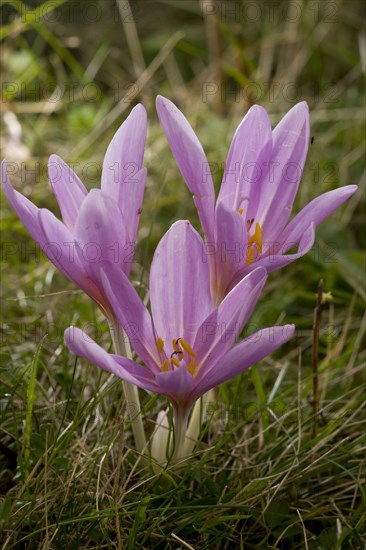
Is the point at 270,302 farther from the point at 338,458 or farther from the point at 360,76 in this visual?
the point at 360,76

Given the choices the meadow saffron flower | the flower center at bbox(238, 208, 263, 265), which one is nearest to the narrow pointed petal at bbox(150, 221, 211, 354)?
the meadow saffron flower

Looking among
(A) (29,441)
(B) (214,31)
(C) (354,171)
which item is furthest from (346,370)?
(B) (214,31)

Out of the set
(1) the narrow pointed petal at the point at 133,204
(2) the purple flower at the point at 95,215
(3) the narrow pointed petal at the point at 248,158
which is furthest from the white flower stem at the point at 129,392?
(3) the narrow pointed petal at the point at 248,158

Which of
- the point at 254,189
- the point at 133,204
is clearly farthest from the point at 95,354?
the point at 254,189

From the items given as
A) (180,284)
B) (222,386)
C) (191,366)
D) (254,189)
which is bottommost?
(222,386)

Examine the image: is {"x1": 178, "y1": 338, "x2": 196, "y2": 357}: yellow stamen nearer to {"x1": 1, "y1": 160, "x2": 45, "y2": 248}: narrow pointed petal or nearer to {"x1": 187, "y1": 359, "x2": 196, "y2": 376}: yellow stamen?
{"x1": 187, "y1": 359, "x2": 196, "y2": 376}: yellow stamen

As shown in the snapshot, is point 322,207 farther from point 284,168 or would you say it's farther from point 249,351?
point 249,351

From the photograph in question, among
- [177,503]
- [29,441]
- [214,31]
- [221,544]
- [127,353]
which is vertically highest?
[214,31]
